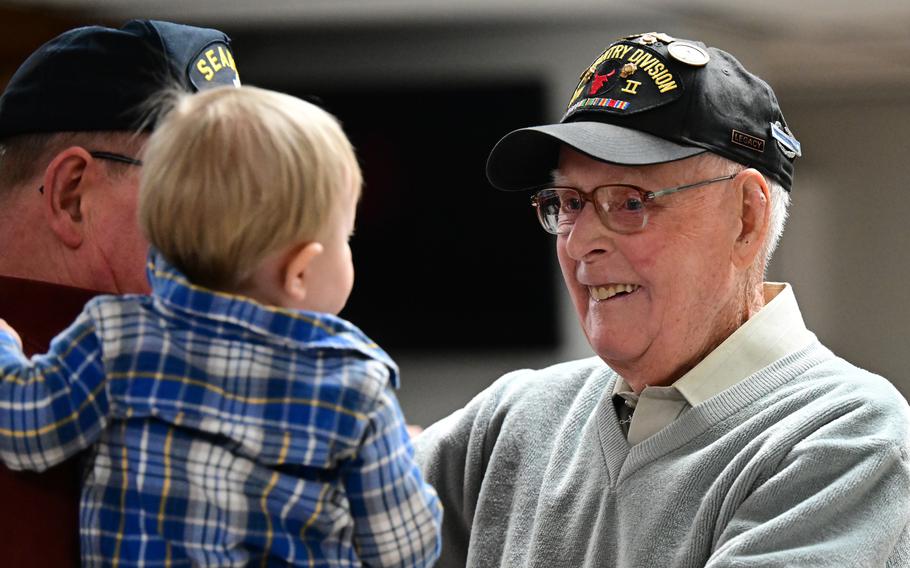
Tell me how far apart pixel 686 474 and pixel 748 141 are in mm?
449

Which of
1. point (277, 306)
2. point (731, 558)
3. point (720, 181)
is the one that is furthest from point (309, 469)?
point (720, 181)

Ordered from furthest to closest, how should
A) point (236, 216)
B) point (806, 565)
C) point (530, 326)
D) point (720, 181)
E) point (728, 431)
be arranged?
point (530, 326) → point (720, 181) → point (728, 431) → point (806, 565) → point (236, 216)

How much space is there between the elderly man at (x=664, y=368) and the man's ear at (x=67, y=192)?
0.59 m

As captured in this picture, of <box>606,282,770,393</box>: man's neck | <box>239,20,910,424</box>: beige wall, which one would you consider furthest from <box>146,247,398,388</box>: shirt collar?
<box>239,20,910,424</box>: beige wall

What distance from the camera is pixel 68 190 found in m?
1.27

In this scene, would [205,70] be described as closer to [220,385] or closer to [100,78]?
[100,78]

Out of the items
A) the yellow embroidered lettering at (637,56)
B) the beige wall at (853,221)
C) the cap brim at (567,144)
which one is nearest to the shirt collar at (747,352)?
the cap brim at (567,144)

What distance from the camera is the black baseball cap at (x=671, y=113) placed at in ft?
4.99

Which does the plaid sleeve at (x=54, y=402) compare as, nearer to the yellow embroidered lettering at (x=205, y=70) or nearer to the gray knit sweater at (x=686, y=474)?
the yellow embroidered lettering at (x=205, y=70)

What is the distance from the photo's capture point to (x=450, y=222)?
6590 millimetres

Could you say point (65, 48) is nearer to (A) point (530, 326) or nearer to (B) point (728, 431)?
(B) point (728, 431)

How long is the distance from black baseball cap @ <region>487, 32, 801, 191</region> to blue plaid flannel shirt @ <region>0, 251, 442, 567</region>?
597mm

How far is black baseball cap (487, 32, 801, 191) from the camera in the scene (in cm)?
152

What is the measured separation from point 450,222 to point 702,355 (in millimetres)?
5048
